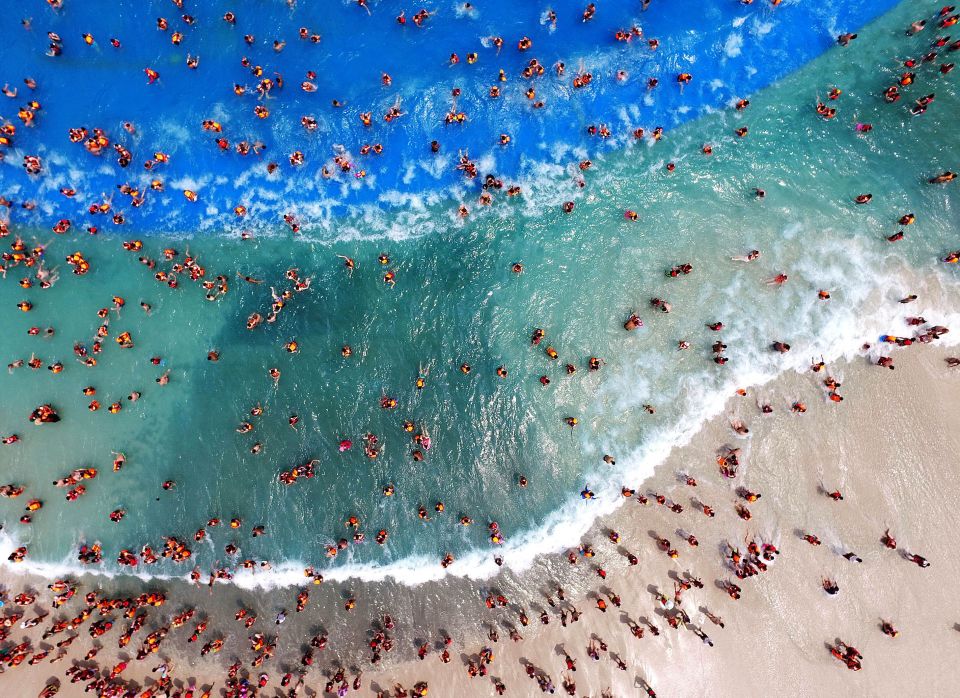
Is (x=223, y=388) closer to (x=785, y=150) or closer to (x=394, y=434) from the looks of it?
(x=394, y=434)

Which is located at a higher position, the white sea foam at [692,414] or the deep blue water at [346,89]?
→ the deep blue water at [346,89]

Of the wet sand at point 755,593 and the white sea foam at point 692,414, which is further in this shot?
the white sea foam at point 692,414

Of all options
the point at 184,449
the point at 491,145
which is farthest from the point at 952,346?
the point at 184,449

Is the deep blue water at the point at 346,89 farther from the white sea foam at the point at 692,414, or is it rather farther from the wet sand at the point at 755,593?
the wet sand at the point at 755,593

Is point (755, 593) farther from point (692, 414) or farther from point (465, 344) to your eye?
point (465, 344)

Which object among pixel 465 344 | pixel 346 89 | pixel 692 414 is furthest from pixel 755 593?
pixel 346 89

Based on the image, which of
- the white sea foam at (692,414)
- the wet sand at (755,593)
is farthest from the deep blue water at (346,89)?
the wet sand at (755,593)
